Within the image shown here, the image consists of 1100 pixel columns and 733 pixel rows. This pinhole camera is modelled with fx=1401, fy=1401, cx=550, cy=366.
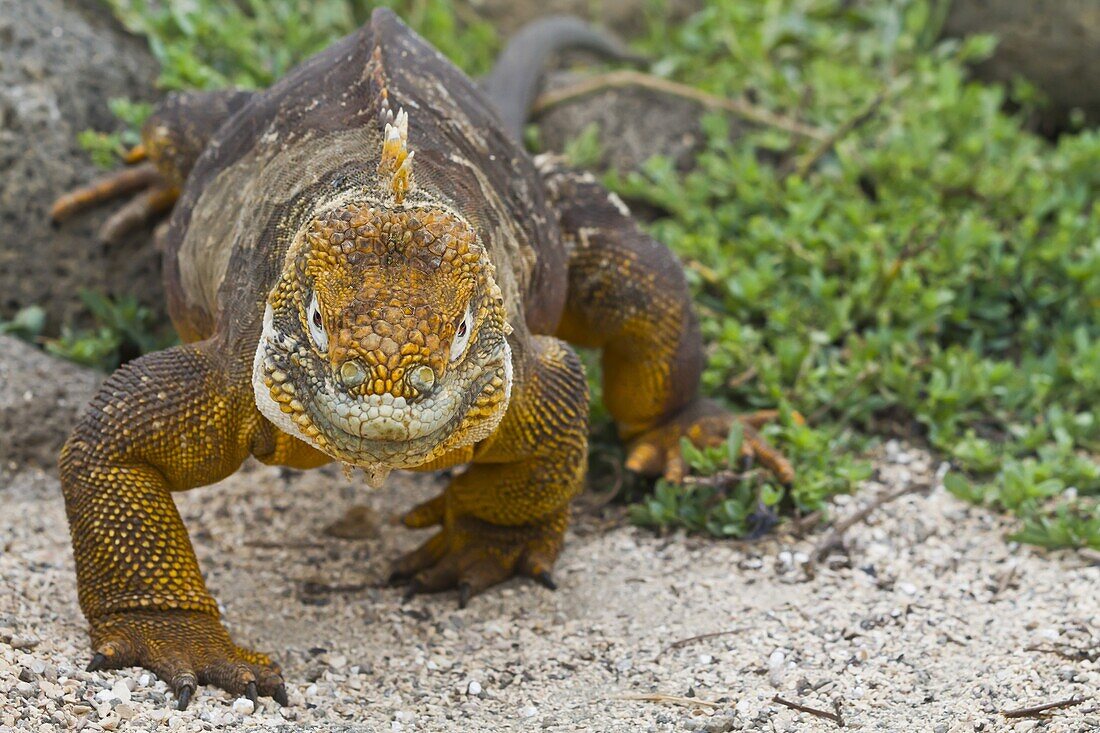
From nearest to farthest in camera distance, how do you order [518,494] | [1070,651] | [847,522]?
1. [1070,651]
2. [518,494]
3. [847,522]

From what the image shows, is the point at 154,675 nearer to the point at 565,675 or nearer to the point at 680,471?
the point at 565,675

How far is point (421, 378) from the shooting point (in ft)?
12.2

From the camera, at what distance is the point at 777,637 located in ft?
16.9

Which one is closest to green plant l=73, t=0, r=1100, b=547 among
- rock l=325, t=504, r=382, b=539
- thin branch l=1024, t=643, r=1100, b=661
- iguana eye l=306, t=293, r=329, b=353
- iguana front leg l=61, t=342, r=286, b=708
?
thin branch l=1024, t=643, r=1100, b=661

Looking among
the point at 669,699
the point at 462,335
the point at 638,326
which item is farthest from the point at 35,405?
the point at 669,699

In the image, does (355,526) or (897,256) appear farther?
(897,256)

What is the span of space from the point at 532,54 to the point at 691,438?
9.64 ft

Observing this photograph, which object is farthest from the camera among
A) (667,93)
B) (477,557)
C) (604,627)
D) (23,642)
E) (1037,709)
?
(667,93)

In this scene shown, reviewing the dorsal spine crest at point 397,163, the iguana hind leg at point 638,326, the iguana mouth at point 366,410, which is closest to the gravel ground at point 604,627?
the iguana hind leg at point 638,326

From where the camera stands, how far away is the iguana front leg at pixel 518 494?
5195 mm

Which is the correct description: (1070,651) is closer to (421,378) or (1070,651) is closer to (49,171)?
(421,378)

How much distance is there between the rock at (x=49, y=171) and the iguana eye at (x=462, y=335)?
12.0 feet

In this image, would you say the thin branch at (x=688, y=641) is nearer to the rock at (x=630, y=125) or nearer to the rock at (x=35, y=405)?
the rock at (x=35, y=405)

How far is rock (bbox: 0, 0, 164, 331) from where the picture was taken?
7059 mm
